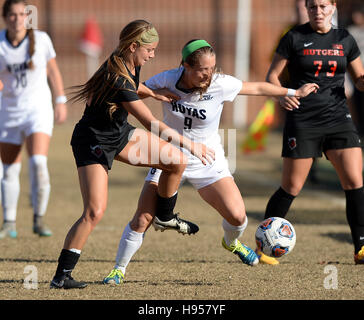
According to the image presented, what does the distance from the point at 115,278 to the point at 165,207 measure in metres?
0.67

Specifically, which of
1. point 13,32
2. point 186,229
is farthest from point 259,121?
point 186,229

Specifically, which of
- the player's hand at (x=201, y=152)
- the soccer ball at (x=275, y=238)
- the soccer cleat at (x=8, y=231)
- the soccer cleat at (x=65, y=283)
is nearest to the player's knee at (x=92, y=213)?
the soccer cleat at (x=65, y=283)

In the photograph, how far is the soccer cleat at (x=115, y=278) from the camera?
6035 mm

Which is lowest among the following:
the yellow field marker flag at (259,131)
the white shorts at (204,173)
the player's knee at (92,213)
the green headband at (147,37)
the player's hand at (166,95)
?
the yellow field marker flag at (259,131)

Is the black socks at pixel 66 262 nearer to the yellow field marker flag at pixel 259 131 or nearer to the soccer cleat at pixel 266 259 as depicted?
the soccer cleat at pixel 266 259

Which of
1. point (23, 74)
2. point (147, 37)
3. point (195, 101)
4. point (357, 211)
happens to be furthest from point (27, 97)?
point (357, 211)

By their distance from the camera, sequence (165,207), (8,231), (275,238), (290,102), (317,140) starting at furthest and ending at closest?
1. (8,231)
2. (317,140)
3. (290,102)
4. (275,238)
5. (165,207)

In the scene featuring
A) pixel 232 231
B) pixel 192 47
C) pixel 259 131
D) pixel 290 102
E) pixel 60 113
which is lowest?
pixel 259 131

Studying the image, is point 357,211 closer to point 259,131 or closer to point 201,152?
point 201,152

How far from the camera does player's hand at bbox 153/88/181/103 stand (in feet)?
19.9

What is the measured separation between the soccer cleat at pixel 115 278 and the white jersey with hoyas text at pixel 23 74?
2.86 metres

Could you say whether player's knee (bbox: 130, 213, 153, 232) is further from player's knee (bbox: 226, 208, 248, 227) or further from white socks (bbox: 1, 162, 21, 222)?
white socks (bbox: 1, 162, 21, 222)

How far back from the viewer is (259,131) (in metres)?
17.0
